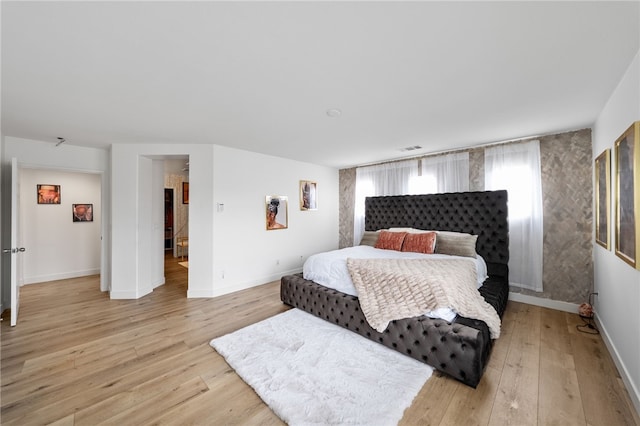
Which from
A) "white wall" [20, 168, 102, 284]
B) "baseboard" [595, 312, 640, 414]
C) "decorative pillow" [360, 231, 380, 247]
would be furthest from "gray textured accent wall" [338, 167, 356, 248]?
"white wall" [20, 168, 102, 284]

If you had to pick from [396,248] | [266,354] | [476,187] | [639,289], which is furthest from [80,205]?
[639,289]

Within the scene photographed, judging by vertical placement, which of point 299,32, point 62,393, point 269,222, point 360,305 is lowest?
point 62,393

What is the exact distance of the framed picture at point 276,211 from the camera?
4887 millimetres

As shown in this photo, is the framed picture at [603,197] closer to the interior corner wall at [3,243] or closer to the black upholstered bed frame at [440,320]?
the black upholstered bed frame at [440,320]

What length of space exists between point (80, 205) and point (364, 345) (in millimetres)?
6296

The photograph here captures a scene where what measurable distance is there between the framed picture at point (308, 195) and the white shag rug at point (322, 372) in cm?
295

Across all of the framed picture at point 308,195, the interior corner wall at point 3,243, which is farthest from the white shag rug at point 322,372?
the interior corner wall at point 3,243

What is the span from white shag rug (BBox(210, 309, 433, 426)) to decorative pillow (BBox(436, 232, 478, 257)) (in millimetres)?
2047

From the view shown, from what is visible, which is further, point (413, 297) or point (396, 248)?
point (396, 248)

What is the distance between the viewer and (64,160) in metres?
3.95

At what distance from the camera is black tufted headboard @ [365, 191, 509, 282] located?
3.85 m

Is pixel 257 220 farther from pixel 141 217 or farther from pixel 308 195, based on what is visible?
pixel 141 217

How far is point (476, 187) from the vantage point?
13.8ft

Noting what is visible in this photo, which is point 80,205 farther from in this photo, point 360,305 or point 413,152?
point 413,152
